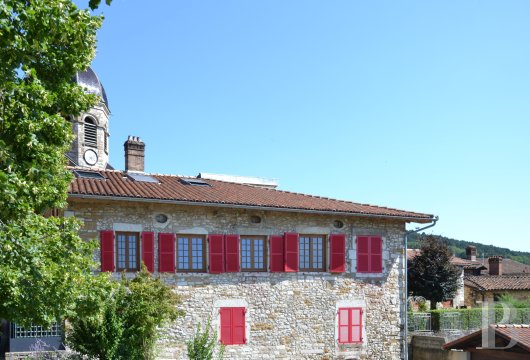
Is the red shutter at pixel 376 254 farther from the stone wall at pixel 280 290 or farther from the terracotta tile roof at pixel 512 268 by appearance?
the terracotta tile roof at pixel 512 268

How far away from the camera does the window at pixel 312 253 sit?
16.8 m

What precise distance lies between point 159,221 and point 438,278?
14837 millimetres

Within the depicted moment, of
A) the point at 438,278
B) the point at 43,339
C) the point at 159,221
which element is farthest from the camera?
the point at 438,278

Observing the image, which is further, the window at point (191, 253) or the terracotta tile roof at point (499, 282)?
the terracotta tile roof at point (499, 282)

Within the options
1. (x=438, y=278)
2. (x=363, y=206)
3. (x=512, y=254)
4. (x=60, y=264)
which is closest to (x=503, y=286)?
(x=438, y=278)

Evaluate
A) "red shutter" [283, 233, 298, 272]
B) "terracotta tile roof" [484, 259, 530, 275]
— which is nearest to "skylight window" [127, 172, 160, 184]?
"red shutter" [283, 233, 298, 272]

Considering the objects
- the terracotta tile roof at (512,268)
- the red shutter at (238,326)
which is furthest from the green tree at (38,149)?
the terracotta tile roof at (512,268)

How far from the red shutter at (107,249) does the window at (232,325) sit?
3429 mm

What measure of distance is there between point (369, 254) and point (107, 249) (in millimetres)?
8222

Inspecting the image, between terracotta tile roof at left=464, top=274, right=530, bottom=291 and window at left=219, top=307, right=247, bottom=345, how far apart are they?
814 inches

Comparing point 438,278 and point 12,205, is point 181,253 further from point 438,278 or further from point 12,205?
point 438,278

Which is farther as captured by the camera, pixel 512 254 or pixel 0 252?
pixel 512 254

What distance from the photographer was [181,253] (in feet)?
50.2

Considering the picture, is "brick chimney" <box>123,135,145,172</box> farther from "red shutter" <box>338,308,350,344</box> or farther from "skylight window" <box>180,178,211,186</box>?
"red shutter" <box>338,308,350,344</box>
